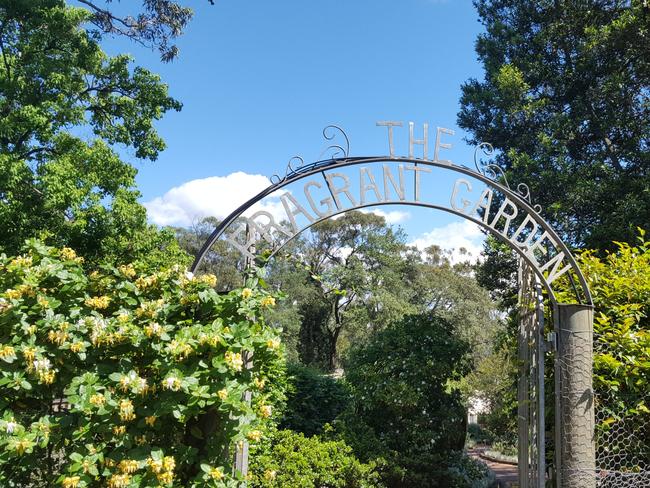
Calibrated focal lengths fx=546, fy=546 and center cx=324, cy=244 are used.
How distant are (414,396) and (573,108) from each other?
262 inches

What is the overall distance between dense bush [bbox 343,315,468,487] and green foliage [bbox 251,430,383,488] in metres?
1.06

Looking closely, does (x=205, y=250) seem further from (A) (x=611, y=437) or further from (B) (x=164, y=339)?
(A) (x=611, y=437)

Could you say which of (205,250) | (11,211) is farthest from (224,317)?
(11,211)

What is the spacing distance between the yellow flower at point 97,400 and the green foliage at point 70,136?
7462 mm

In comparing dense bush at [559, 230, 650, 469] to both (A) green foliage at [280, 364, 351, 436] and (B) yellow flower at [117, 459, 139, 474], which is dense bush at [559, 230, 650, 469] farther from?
(A) green foliage at [280, 364, 351, 436]

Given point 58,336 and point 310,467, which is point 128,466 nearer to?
point 58,336

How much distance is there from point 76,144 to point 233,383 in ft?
31.9

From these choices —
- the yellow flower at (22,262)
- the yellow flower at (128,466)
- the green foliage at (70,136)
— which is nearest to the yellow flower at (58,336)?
the yellow flower at (22,262)

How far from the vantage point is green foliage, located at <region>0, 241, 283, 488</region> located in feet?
7.39

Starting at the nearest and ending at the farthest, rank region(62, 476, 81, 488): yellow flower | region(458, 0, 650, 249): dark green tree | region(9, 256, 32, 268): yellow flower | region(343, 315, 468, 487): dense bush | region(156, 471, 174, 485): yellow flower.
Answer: region(62, 476, 81, 488): yellow flower
region(156, 471, 174, 485): yellow flower
region(9, 256, 32, 268): yellow flower
region(343, 315, 468, 487): dense bush
region(458, 0, 650, 249): dark green tree

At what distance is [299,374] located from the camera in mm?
7902

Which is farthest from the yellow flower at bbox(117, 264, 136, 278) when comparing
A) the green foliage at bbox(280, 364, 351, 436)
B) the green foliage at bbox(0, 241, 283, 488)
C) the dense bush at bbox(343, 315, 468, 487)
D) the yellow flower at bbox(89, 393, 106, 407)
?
the green foliage at bbox(280, 364, 351, 436)

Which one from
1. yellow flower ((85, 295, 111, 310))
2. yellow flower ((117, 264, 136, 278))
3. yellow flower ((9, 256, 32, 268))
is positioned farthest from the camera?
yellow flower ((117, 264, 136, 278))

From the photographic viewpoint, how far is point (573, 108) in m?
9.82
